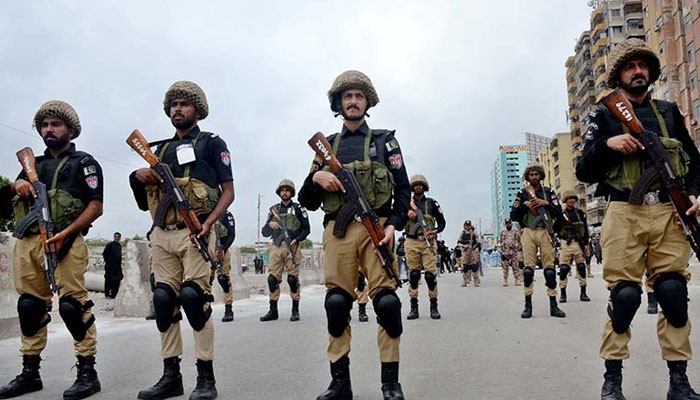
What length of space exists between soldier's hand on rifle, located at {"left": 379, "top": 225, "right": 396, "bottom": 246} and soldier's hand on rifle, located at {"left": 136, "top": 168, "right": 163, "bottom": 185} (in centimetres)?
169

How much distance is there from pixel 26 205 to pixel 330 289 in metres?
2.57

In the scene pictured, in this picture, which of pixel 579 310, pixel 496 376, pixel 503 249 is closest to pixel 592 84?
pixel 503 249

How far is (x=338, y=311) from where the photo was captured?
3.87m

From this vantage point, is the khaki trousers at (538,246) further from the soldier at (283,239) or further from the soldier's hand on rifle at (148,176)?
the soldier's hand on rifle at (148,176)

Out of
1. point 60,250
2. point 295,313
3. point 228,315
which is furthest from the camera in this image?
point 228,315

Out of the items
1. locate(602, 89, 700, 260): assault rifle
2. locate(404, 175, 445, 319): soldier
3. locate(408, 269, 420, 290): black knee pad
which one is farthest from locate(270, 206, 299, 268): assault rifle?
locate(602, 89, 700, 260): assault rifle

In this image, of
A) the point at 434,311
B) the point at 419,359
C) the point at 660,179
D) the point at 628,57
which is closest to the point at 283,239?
the point at 434,311


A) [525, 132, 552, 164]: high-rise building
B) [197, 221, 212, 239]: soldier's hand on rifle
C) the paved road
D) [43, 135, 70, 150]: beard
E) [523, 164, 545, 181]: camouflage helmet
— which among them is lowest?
the paved road

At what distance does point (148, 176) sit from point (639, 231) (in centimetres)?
338

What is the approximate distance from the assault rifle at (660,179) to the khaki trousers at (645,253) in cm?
6

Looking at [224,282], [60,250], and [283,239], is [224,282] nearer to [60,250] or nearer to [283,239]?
[283,239]

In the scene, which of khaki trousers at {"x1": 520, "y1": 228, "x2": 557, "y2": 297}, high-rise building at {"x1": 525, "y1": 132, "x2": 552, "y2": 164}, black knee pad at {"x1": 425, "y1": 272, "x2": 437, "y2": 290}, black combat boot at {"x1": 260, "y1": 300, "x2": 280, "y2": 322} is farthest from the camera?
high-rise building at {"x1": 525, "y1": 132, "x2": 552, "y2": 164}

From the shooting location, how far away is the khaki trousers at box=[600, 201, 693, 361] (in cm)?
360

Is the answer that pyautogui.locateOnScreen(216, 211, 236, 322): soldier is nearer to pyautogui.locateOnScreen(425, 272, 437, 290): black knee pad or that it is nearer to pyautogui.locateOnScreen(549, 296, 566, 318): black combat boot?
pyautogui.locateOnScreen(425, 272, 437, 290): black knee pad
